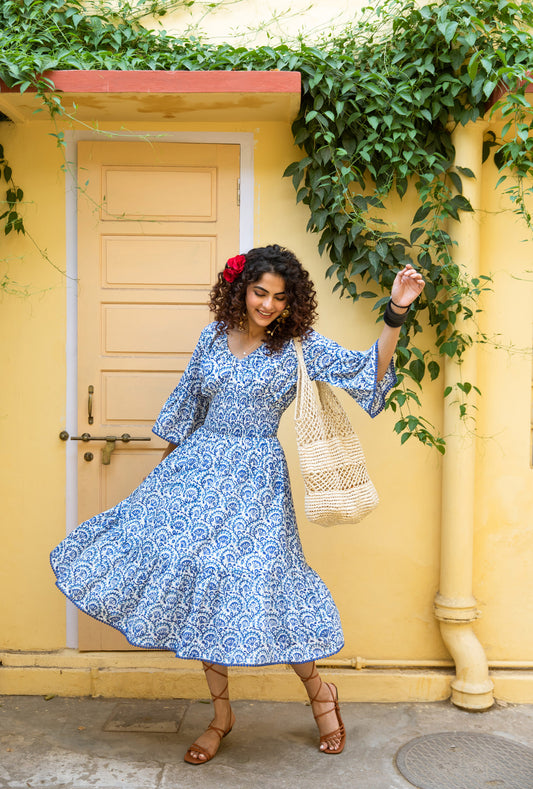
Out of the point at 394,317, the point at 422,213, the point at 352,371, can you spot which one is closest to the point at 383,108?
the point at 422,213

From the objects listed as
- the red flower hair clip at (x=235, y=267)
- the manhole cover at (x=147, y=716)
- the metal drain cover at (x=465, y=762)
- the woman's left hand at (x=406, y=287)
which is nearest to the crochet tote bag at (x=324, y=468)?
the red flower hair clip at (x=235, y=267)

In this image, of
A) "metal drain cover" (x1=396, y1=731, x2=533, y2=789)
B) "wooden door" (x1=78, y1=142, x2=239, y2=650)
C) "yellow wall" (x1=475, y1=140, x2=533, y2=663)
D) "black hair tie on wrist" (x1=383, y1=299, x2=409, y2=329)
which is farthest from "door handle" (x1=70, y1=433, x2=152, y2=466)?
"metal drain cover" (x1=396, y1=731, x2=533, y2=789)

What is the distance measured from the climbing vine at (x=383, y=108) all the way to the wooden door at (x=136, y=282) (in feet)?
1.28

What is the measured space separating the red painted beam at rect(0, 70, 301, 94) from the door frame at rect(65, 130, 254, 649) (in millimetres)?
353

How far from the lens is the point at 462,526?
3.54 m

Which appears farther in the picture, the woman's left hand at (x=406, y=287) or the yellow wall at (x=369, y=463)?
the yellow wall at (x=369, y=463)

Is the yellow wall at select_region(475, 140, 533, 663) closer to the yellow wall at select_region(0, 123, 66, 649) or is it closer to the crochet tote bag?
the crochet tote bag

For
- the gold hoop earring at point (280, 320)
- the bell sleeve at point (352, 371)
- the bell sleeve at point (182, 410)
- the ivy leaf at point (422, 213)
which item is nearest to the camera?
the bell sleeve at point (352, 371)

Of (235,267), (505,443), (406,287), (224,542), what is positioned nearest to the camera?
(406,287)

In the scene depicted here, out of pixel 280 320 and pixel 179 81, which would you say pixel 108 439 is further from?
pixel 179 81

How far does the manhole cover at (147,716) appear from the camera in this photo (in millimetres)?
3336

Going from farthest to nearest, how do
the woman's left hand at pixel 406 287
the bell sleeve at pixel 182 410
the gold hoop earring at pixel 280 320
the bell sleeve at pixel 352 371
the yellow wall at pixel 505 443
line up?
the yellow wall at pixel 505 443 → the bell sleeve at pixel 182 410 → the gold hoop earring at pixel 280 320 → the bell sleeve at pixel 352 371 → the woman's left hand at pixel 406 287

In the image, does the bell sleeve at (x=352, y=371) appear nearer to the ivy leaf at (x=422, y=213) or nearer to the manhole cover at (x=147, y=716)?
the ivy leaf at (x=422, y=213)

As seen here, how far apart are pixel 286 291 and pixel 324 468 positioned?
0.71m
